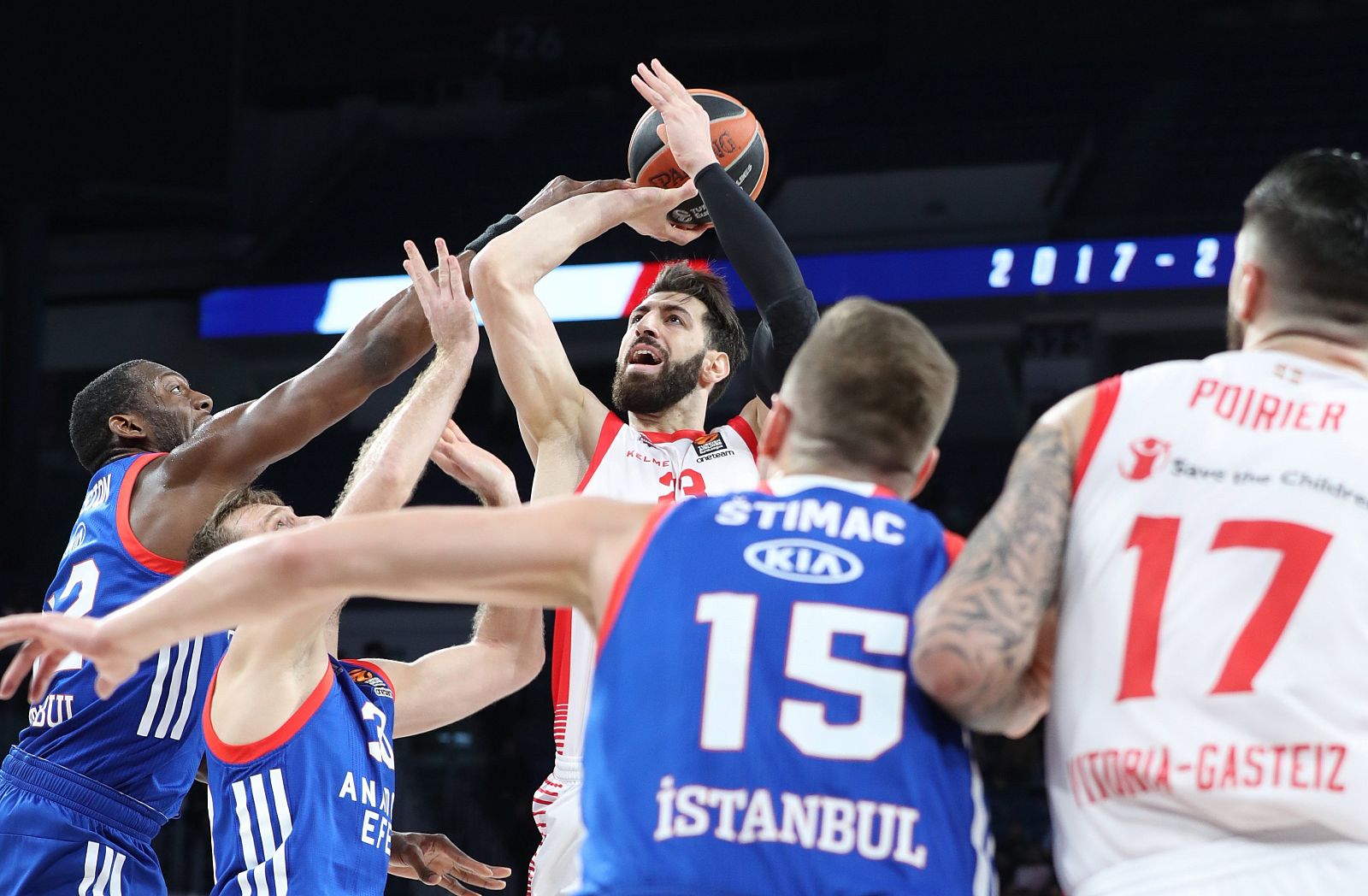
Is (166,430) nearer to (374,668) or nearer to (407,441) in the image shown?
(374,668)

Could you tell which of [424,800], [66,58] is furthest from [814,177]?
[66,58]

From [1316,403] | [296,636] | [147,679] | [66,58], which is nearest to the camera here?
[1316,403]

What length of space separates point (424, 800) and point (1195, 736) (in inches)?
417

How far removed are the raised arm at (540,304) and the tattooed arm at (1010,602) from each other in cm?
223

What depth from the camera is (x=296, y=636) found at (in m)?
3.59

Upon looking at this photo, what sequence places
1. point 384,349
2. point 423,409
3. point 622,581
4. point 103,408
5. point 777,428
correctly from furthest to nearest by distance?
point 103,408, point 384,349, point 423,409, point 777,428, point 622,581

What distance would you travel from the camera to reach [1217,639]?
87.5 inches

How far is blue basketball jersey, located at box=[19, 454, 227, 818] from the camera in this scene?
4.52 metres

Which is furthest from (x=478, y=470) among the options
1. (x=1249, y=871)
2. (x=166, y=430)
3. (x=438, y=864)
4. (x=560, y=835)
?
(x=1249, y=871)

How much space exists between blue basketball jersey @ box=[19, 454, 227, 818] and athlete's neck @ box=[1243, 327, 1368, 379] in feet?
11.0

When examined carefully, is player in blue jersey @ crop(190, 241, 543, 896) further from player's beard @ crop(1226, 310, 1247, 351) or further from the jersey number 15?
player's beard @ crop(1226, 310, 1247, 351)

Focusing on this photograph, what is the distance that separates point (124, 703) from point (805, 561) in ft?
9.80

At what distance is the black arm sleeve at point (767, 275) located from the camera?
3.93m

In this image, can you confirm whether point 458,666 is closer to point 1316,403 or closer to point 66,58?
point 1316,403
